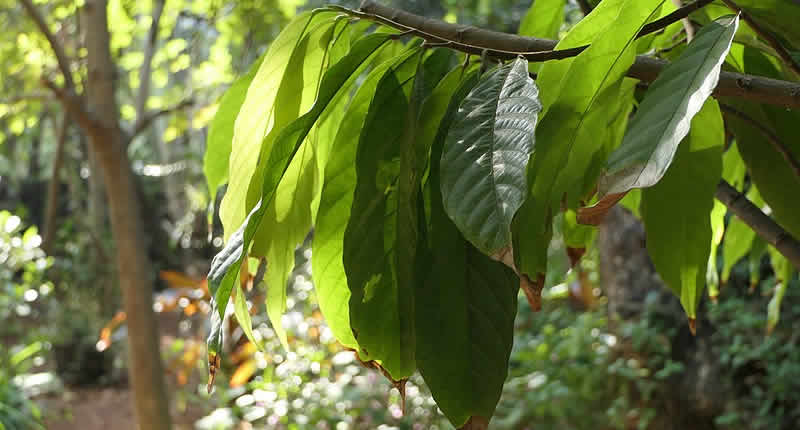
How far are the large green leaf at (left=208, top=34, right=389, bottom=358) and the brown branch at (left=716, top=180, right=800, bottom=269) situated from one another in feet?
0.98

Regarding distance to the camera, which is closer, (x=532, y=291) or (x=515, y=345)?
(x=532, y=291)

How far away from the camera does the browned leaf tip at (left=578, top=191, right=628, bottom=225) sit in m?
0.33

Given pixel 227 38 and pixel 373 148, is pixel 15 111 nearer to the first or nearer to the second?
pixel 227 38

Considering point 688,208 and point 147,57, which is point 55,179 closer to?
point 147,57

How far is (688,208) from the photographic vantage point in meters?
0.50

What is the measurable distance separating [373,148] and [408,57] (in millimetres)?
56

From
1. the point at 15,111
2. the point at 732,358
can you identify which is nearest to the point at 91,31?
the point at 15,111

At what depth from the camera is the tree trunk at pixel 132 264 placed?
208 centimetres

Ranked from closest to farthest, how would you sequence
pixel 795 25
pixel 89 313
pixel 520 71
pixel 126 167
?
pixel 520 71 < pixel 795 25 < pixel 126 167 < pixel 89 313

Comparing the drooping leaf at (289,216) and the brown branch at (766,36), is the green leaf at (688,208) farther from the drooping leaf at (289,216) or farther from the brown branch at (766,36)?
the drooping leaf at (289,216)

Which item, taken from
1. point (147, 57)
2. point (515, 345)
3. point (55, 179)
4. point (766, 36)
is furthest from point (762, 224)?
point (55, 179)

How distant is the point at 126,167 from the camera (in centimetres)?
211

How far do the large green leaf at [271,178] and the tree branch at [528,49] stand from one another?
0.07 feet

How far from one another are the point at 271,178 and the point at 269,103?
0.29 feet
